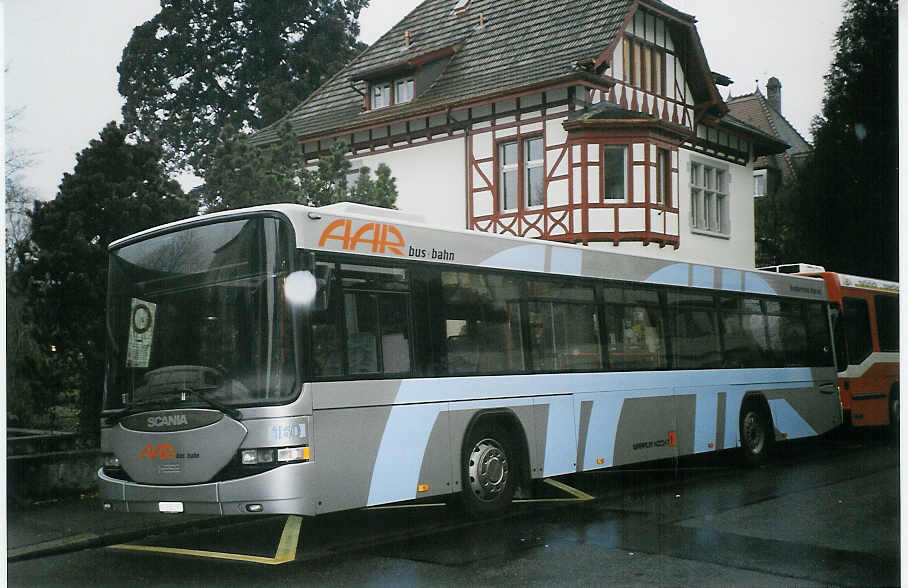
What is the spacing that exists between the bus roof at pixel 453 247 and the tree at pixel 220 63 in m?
2.93

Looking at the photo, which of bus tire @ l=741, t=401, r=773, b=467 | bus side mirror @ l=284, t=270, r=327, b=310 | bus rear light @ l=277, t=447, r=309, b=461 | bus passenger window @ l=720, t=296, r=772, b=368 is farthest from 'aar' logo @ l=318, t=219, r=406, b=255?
bus tire @ l=741, t=401, r=773, b=467

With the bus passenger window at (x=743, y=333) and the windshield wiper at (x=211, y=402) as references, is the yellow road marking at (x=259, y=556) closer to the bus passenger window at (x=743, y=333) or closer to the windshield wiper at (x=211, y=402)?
the windshield wiper at (x=211, y=402)

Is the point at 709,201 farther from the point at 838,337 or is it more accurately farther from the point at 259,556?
the point at 259,556

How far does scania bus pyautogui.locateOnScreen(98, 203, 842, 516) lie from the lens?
7.58 meters

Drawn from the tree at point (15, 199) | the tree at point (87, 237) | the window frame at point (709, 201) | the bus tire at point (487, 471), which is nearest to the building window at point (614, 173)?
the window frame at point (709, 201)

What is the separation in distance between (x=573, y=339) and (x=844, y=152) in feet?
9.73

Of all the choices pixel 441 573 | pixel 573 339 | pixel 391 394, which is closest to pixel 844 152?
pixel 573 339

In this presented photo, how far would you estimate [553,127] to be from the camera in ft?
46.9

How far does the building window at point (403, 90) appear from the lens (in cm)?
1290

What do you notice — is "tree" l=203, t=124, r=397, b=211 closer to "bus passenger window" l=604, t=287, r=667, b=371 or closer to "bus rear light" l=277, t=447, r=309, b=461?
"bus passenger window" l=604, t=287, r=667, b=371

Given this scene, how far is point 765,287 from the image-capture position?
13180mm

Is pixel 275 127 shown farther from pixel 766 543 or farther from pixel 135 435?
pixel 766 543

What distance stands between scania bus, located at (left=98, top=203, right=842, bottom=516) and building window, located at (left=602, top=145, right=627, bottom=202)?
6.28 ft

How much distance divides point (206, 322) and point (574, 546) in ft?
10.3
